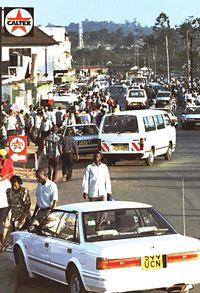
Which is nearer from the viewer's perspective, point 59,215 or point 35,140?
point 59,215

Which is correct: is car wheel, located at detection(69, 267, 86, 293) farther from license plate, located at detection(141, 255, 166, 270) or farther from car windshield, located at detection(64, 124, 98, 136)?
car windshield, located at detection(64, 124, 98, 136)

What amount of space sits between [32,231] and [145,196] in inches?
381

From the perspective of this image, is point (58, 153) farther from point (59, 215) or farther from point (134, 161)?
point (59, 215)

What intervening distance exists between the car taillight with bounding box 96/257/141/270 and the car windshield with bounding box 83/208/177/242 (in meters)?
0.61

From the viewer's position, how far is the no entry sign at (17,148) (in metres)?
23.1

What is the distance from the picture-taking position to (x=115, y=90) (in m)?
94.9

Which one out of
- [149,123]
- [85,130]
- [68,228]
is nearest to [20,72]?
[85,130]

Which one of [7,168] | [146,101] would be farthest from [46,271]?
[146,101]

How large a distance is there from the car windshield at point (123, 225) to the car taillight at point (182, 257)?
57 centimetres

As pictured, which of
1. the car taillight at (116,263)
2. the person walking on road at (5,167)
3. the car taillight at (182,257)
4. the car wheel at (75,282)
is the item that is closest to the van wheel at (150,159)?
the person walking on road at (5,167)

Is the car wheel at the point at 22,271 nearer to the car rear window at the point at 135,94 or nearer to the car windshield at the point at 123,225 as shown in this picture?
the car windshield at the point at 123,225

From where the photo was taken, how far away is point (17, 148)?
23.3 meters

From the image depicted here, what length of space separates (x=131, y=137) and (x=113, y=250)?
1815cm

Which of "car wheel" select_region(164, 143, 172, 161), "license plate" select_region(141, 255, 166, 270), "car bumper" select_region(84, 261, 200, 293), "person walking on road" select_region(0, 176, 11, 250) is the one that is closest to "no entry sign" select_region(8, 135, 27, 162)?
"car wheel" select_region(164, 143, 172, 161)
